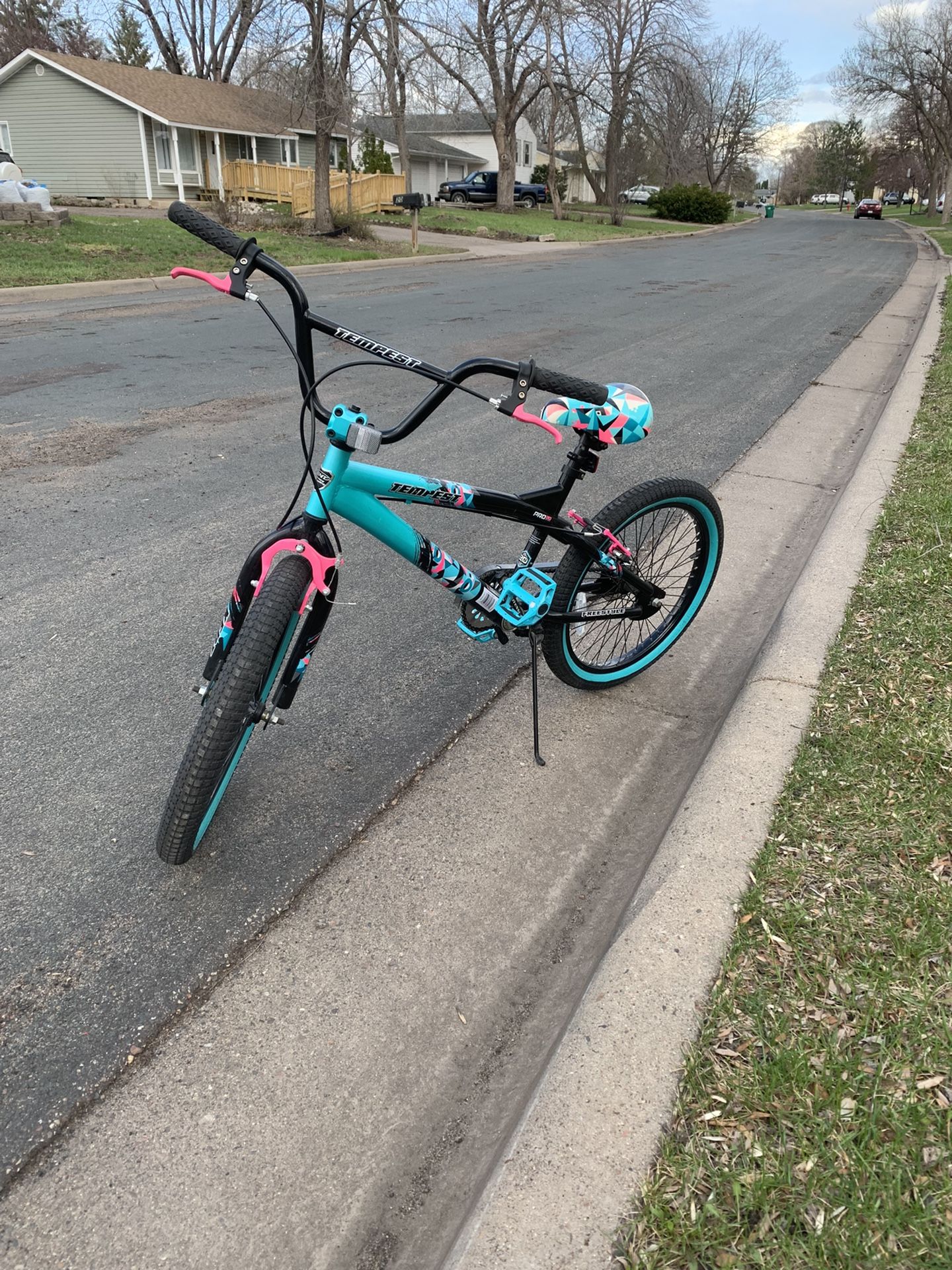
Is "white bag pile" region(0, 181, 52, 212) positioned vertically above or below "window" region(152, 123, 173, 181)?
A: below

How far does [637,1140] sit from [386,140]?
59.3 m

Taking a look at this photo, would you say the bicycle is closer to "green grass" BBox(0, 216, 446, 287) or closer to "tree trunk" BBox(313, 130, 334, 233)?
"green grass" BBox(0, 216, 446, 287)

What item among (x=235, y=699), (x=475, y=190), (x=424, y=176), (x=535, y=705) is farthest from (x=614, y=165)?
(x=235, y=699)

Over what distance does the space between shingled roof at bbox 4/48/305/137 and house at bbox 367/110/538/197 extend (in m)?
12.2

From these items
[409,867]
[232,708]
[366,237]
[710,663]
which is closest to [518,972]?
[409,867]

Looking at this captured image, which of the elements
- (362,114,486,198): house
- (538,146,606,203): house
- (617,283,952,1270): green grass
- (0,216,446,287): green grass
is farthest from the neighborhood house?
(538,146,606,203): house

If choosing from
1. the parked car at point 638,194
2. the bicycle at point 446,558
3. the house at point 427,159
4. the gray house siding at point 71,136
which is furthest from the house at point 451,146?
the bicycle at point 446,558

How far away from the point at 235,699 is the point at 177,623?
1.72 meters

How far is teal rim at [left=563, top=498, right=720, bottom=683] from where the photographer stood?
332 centimetres

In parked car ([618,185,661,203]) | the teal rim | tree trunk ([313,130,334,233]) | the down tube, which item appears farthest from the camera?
parked car ([618,185,661,203])

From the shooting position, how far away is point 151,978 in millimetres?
2123

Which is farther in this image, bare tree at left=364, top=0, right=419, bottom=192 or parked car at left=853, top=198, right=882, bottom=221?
parked car at left=853, top=198, right=882, bottom=221

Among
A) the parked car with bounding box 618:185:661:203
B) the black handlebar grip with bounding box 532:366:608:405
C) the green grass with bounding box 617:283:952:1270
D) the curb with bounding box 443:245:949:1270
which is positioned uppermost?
the parked car with bounding box 618:185:661:203

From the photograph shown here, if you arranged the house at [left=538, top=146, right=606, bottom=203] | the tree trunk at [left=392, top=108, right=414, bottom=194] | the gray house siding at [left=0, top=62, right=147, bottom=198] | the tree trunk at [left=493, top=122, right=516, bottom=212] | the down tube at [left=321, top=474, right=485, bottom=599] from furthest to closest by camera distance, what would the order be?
1. the house at [left=538, top=146, right=606, bottom=203]
2. the tree trunk at [left=493, top=122, right=516, bottom=212]
3. the gray house siding at [left=0, top=62, right=147, bottom=198]
4. the tree trunk at [left=392, top=108, right=414, bottom=194]
5. the down tube at [left=321, top=474, right=485, bottom=599]
